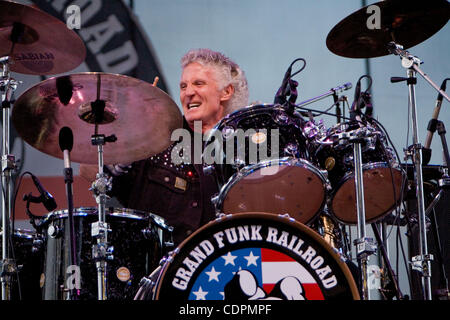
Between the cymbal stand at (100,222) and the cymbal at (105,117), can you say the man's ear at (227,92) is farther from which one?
the cymbal stand at (100,222)

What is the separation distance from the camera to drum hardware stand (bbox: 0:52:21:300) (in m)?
2.35

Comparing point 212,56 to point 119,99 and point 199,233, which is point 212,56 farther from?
point 199,233

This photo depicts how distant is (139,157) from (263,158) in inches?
24.0

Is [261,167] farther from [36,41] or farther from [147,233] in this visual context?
[36,41]

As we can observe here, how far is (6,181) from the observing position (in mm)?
2428

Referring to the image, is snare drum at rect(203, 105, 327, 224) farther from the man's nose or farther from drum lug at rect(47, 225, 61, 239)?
the man's nose

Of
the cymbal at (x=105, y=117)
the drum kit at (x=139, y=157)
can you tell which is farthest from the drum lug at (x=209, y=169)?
the cymbal at (x=105, y=117)

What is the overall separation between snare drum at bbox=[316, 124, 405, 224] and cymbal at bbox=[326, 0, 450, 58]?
517 mm

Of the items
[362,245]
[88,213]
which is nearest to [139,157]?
[88,213]

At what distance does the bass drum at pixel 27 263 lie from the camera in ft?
8.61

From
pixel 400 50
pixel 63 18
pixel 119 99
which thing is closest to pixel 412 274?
pixel 400 50

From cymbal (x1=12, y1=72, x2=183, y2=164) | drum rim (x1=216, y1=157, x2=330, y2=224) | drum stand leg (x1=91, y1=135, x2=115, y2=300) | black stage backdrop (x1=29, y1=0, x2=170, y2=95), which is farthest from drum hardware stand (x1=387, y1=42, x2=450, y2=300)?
black stage backdrop (x1=29, y1=0, x2=170, y2=95)

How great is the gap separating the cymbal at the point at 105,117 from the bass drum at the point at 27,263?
408 millimetres
